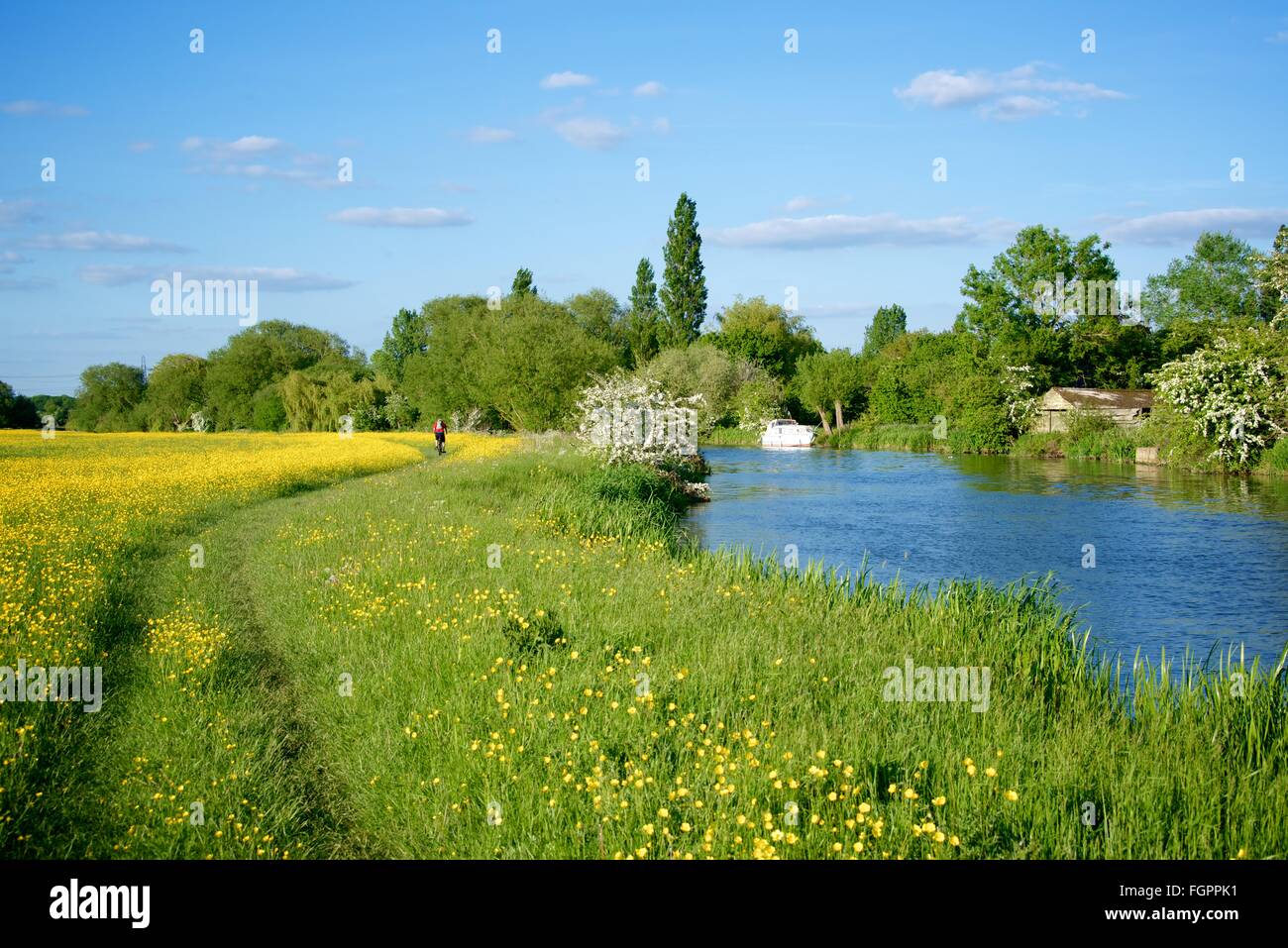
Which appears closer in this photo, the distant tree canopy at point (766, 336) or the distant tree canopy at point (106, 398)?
the distant tree canopy at point (766, 336)

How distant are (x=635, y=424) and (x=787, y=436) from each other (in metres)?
39.0

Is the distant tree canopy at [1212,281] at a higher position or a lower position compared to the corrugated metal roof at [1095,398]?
higher

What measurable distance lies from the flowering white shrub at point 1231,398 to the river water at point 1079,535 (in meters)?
2.19

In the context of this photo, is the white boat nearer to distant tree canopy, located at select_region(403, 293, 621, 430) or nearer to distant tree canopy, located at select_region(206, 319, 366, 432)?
distant tree canopy, located at select_region(403, 293, 621, 430)

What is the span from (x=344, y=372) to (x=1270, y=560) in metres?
73.5

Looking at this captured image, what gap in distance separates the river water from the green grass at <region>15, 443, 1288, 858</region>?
394cm

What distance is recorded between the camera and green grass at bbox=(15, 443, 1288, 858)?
18.0 feet

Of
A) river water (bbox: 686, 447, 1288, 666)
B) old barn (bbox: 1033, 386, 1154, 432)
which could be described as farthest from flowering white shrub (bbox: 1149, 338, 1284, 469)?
old barn (bbox: 1033, 386, 1154, 432)

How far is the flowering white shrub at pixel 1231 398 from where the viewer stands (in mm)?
37094

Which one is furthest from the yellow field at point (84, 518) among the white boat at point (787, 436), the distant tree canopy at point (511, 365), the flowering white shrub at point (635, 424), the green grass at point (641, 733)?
the white boat at point (787, 436)

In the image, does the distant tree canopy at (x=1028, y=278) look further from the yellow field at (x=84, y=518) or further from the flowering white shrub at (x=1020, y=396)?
the yellow field at (x=84, y=518)

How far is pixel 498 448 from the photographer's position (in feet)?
127

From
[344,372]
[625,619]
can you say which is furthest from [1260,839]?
[344,372]
